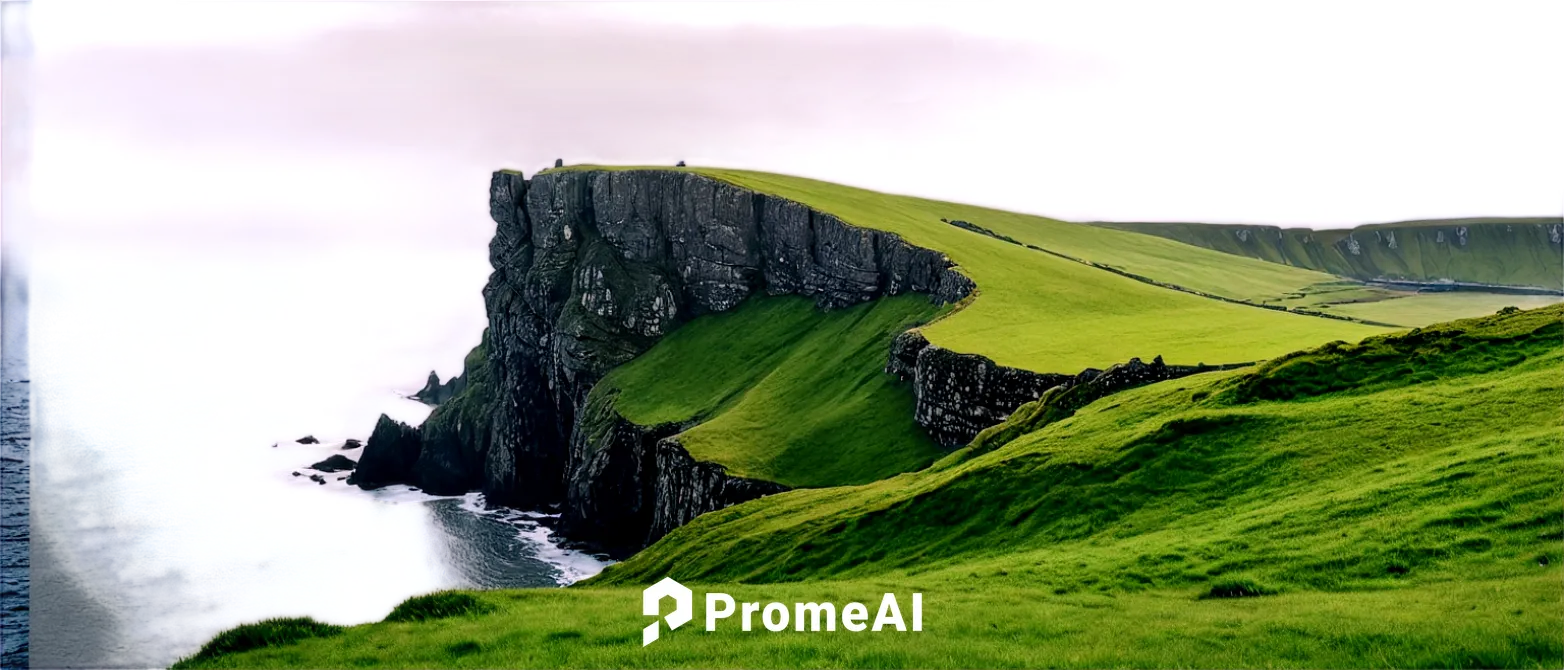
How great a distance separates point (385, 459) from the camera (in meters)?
164

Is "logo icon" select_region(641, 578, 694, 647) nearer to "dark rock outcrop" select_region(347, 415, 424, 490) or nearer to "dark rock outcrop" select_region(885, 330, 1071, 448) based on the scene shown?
"dark rock outcrop" select_region(885, 330, 1071, 448)

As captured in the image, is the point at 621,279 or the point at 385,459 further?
the point at 621,279

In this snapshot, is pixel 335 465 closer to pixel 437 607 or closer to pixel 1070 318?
pixel 1070 318

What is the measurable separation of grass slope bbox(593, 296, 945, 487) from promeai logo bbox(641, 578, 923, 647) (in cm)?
7279

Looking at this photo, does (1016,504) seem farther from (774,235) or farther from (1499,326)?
(774,235)

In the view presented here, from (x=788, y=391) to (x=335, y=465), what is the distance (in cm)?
8610

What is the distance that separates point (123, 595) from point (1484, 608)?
4336 inches

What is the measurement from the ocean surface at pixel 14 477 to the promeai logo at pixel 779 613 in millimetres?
19094

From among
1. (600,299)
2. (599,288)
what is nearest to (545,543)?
(600,299)

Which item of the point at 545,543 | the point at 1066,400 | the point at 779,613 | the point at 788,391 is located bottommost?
the point at 545,543

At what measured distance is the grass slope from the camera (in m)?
108

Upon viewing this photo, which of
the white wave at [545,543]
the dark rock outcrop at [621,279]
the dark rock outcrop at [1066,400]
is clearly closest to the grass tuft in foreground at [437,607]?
the dark rock outcrop at [1066,400]

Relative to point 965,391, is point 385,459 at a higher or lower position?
lower

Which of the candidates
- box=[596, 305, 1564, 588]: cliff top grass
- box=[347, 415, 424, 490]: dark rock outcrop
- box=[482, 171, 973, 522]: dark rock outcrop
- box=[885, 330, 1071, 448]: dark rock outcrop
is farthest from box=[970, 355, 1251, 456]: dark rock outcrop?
box=[347, 415, 424, 490]: dark rock outcrop
